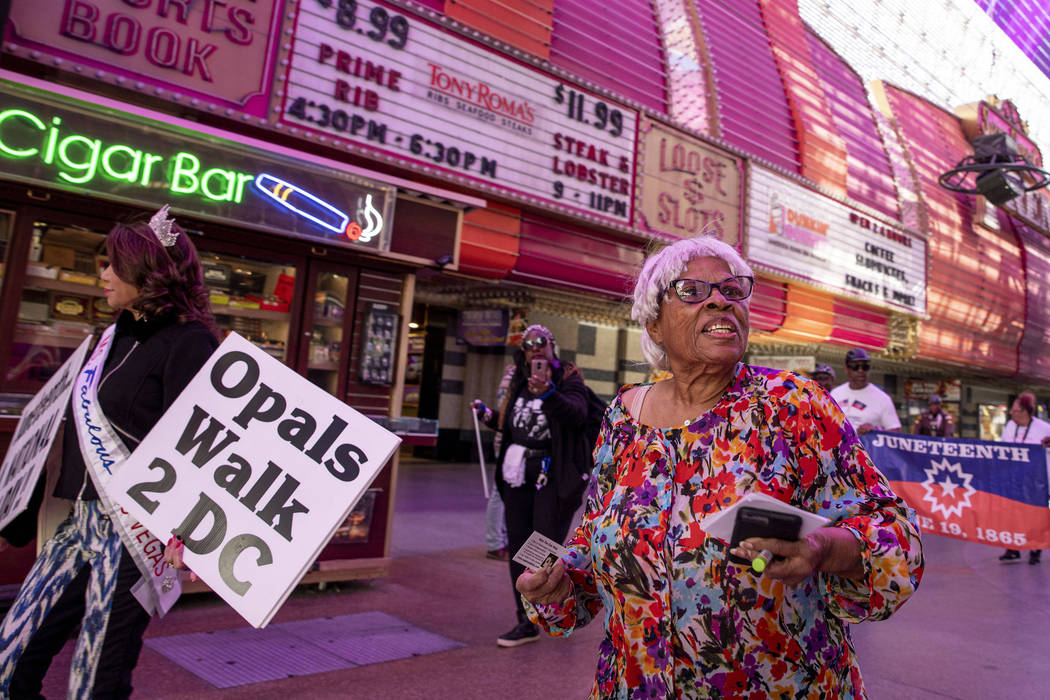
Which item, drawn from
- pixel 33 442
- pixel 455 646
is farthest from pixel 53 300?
pixel 455 646

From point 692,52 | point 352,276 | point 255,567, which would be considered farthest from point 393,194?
point 692,52

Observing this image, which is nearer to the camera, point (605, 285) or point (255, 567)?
point (255, 567)

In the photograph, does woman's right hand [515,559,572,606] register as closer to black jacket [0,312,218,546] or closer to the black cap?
black jacket [0,312,218,546]

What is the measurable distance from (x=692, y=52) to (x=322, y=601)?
9.45 meters

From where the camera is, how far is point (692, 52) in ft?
35.2

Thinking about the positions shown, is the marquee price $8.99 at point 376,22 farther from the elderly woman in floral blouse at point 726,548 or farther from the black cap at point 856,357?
the elderly woman in floral blouse at point 726,548

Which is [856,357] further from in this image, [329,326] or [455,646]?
[329,326]

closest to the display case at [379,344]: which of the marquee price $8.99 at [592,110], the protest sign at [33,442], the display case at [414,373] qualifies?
the protest sign at [33,442]

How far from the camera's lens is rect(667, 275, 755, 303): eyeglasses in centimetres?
177

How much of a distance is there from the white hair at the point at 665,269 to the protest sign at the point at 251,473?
2.69ft

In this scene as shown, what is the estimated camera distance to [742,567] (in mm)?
1433

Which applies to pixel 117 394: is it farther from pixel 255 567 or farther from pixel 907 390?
pixel 907 390

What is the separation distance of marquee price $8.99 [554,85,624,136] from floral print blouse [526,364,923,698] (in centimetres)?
775

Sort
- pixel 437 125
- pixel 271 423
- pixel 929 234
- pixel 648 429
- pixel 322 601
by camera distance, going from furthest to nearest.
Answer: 1. pixel 929 234
2. pixel 437 125
3. pixel 322 601
4. pixel 271 423
5. pixel 648 429
